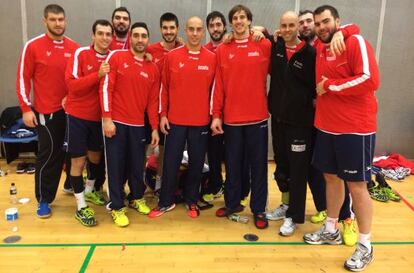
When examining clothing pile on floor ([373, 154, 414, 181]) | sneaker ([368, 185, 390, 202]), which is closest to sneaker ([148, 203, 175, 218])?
sneaker ([368, 185, 390, 202])

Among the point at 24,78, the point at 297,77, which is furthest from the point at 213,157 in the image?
the point at 24,78

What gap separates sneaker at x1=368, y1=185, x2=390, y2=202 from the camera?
3.95 meters

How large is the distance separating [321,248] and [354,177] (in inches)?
29.5

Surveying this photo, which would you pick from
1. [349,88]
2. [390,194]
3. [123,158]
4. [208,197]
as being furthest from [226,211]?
[390,194]

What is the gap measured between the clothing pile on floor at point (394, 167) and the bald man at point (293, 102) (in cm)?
232

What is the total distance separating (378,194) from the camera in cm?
400

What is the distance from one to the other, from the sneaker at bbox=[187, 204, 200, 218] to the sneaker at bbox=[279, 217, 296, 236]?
2.64 ft

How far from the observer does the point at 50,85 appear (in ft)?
10.6

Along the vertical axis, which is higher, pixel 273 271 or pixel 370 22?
pixel 370 22

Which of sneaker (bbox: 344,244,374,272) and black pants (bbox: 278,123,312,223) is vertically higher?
black pants (bbox: 278,123,312,223)

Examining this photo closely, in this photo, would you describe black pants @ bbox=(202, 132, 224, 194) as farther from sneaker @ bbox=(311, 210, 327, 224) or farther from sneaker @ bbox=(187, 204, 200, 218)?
sneaker @ bbox=(311, 210, 327, 224)

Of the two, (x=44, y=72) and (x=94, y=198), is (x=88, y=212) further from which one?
(x=44, y=72)

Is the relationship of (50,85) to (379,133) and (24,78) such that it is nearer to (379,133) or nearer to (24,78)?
(24,78)

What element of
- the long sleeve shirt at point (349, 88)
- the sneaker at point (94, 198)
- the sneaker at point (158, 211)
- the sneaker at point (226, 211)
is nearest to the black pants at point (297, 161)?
the long sleeve shirt at point (349, 88)
